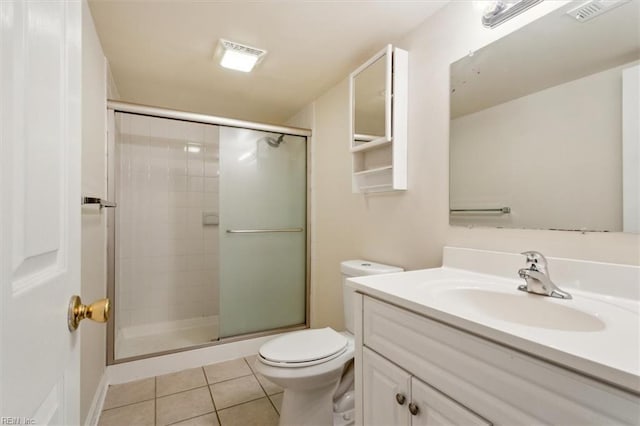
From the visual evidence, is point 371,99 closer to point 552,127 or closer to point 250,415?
point 552,127

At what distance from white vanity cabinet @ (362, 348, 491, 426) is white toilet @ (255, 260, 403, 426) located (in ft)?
1.09

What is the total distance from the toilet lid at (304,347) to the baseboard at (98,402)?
916mm

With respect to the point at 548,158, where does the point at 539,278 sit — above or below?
below

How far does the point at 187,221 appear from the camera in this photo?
9.78 ft

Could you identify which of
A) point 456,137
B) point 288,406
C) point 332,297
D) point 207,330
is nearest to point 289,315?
point 332,297

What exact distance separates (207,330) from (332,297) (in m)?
1.41

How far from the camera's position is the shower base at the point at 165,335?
2.37 m

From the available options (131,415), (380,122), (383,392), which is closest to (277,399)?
(131,415)

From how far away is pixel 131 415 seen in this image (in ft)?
5.34

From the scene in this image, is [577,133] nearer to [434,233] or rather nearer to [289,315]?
[434,233]

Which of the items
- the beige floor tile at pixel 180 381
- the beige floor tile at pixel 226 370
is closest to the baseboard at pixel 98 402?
the beige floor tile at pixel 180 381

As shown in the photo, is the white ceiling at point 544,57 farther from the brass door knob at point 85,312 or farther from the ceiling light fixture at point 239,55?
the brass door knob at point 85,312

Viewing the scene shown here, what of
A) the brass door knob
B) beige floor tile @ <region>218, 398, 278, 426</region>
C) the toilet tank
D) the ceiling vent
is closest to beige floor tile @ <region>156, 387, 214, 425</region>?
beige floor tile @ <region>218, 398, 278, 426</region>

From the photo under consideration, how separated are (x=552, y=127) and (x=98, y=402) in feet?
8.22
